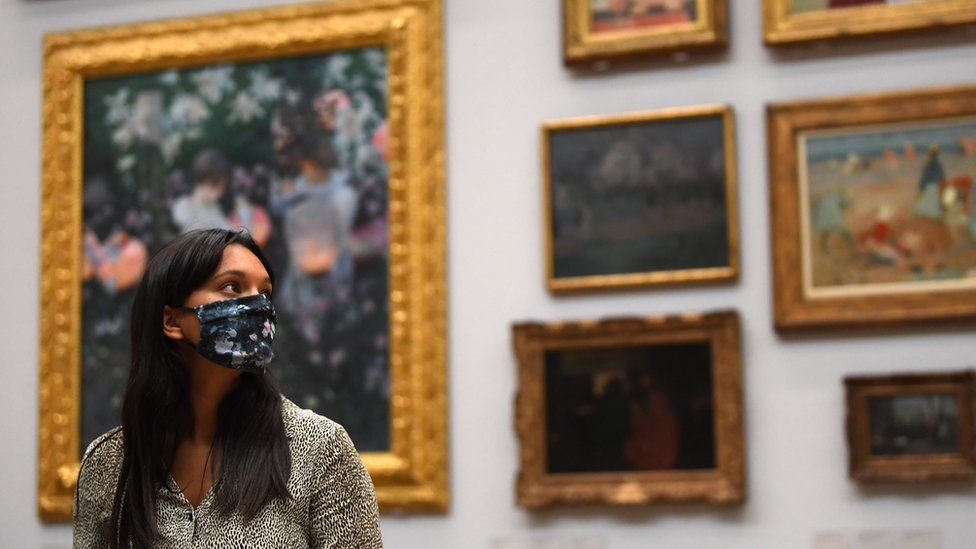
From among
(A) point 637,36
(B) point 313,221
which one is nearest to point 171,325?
(B) point 313,221

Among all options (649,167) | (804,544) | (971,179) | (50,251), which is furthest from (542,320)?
(50,251)

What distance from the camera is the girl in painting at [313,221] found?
9.67 m

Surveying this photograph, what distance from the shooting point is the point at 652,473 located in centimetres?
880

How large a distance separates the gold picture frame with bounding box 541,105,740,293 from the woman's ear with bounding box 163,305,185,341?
4.06 meters

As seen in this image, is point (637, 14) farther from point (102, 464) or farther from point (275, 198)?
point (102, 464)

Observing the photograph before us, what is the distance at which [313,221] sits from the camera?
9734 millimetres

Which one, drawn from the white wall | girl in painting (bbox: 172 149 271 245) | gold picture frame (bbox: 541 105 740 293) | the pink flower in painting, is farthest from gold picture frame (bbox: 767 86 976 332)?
girl in painting (bbox: 172 149 271 245)

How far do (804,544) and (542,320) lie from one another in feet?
6.70

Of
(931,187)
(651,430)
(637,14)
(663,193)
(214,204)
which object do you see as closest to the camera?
(931,187)

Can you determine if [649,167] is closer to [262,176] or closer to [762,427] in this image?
[762,427]

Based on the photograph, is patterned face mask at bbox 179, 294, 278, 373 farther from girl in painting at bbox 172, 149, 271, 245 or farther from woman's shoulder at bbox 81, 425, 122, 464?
girl in painting at bbox 172, 149, 271, 245

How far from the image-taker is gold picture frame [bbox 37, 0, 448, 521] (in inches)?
367

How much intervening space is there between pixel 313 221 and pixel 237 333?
15.1 ft

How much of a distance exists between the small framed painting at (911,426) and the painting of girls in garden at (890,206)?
0.57m
